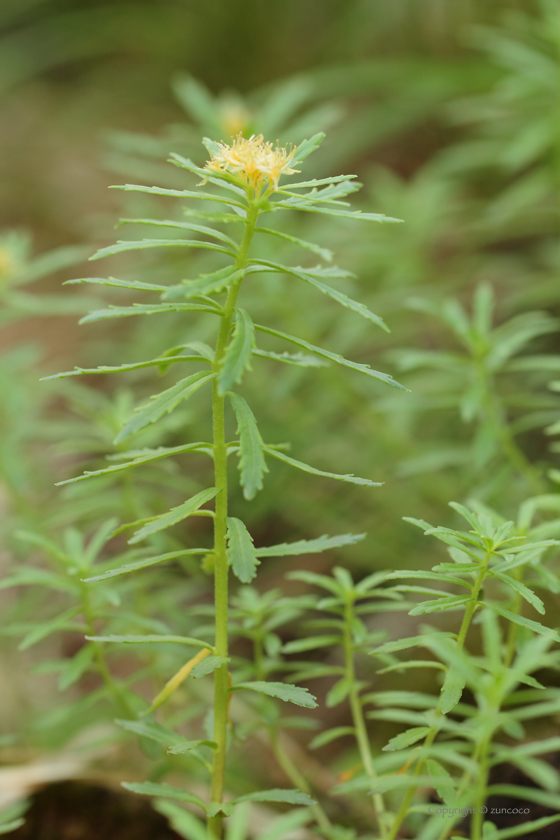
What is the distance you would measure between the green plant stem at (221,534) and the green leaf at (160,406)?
20 mm

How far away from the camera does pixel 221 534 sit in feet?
2.26

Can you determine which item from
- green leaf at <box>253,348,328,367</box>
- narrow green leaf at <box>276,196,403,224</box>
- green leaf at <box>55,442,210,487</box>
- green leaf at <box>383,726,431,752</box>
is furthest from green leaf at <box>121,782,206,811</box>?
narrow green leaf at <box>276,196,403,224</box>

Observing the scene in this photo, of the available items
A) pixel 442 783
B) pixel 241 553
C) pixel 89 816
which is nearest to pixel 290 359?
pixel 241 553

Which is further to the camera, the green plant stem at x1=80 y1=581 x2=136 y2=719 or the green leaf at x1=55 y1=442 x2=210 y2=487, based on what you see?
the green plant stem at x1=80 y1=581 x2=136 y2=719

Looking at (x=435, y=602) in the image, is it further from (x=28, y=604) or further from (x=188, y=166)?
(x=28, y=604)

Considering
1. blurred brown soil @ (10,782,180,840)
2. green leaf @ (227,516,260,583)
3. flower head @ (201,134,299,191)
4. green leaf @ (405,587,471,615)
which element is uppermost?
flower head @ (201,134,299,191)

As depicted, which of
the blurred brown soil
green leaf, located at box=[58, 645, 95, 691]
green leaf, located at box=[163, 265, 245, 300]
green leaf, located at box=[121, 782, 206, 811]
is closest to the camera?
green leaf, located at box=[163, 265, 245, 300]

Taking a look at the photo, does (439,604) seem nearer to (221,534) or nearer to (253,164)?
(221,534)

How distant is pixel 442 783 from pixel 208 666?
0.23 metres

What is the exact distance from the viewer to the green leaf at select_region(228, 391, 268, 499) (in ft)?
1.93

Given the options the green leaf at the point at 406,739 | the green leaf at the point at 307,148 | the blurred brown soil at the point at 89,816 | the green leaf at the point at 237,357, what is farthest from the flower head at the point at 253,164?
the blurred brown soil at the point at 89,816

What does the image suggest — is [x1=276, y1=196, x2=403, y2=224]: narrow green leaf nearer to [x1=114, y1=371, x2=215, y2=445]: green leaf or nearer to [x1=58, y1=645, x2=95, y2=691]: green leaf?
[x1=114, y1=371, x2=215, y2=445]: green leaf

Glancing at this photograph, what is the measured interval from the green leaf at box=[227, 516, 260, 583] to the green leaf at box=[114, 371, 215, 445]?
0.41 feet

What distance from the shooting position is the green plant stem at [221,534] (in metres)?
0.66
